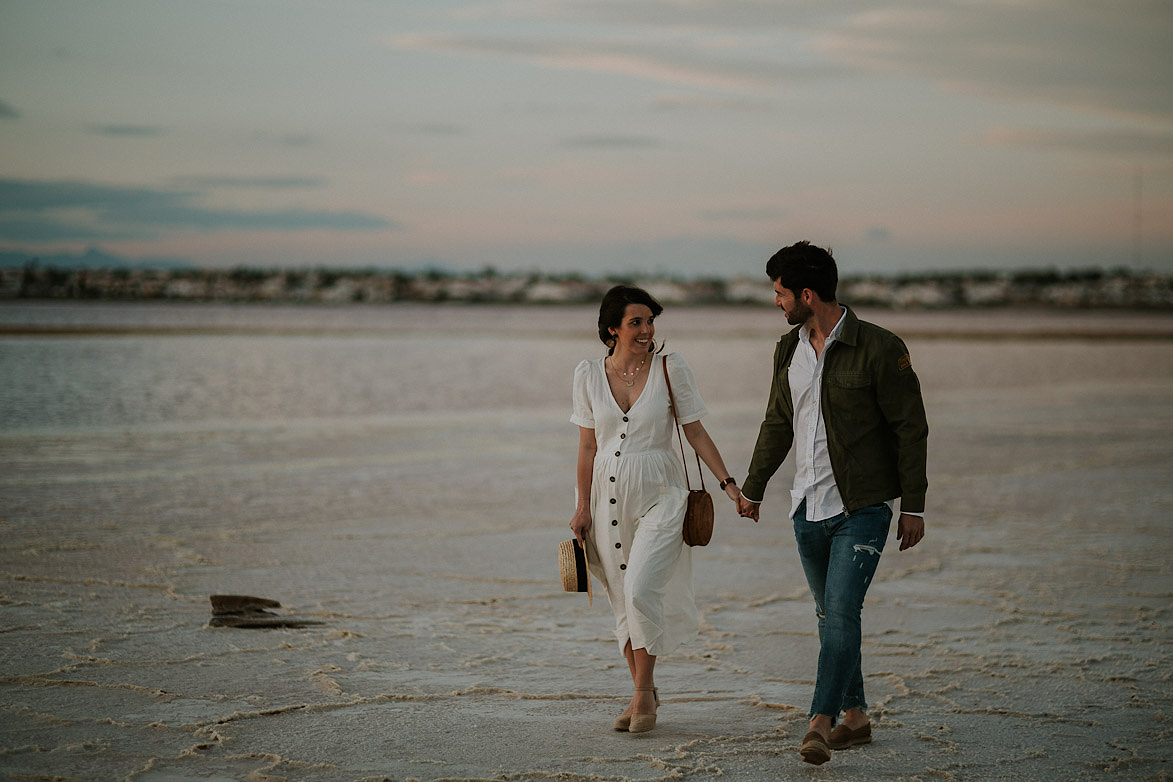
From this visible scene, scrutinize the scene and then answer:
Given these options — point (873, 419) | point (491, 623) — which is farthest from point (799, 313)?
point (491, 623)

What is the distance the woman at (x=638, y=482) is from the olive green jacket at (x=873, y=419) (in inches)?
25.4

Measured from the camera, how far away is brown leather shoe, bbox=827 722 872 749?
4922 millimetres

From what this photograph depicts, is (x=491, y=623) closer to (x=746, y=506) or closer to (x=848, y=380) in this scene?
(x=746, y=506)

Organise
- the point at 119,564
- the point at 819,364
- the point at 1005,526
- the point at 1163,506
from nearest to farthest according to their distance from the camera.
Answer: the point at 819,364, the point at 119,564, the point at 1005,526, the point at 1163,506

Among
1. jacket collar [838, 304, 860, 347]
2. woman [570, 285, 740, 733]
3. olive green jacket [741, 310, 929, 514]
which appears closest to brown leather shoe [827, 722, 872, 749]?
woman [570, 285, 740, 733]

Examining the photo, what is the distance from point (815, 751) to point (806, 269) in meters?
1.93

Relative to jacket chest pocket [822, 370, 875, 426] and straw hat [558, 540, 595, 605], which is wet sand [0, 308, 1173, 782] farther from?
jacket chest pocket [822, 370, 875, 426]

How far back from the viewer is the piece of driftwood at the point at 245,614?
267 inches

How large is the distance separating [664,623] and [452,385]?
70.5 feet

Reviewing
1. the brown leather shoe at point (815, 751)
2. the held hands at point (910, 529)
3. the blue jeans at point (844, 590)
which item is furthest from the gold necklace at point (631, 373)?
the brown leather shoe at point (815, 751)

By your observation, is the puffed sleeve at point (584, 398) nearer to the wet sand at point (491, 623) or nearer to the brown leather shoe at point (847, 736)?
the wet sand at point (491, 623)

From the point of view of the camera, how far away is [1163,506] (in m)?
11.3

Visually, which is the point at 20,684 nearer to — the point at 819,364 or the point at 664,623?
the point at 664,623

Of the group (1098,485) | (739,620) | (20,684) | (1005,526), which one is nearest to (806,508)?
(739,620)
